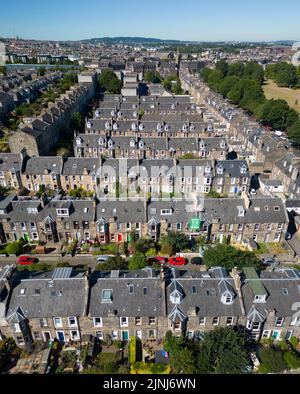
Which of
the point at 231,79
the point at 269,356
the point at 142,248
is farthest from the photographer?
the point at 231,79

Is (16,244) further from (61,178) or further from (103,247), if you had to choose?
(61,178)

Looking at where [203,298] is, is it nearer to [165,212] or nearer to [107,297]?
[107,297]

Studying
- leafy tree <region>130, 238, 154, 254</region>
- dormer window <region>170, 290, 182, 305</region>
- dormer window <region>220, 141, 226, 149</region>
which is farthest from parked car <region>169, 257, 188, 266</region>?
dormer window <region>220, 141, 226, 149</region>

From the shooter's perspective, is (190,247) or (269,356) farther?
(190,247)

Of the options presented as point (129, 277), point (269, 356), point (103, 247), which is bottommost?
point (103, 247)

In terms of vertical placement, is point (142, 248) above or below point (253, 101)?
below

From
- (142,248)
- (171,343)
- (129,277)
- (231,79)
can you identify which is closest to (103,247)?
(142,248)

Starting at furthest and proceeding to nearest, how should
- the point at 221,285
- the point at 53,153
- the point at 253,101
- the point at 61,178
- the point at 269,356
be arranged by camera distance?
the point at 253,101 < the point at 53,153 < the point at 61,178 < the point at 221,285 < the point at 269,356

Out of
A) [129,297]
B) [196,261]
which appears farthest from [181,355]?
[196,261]
